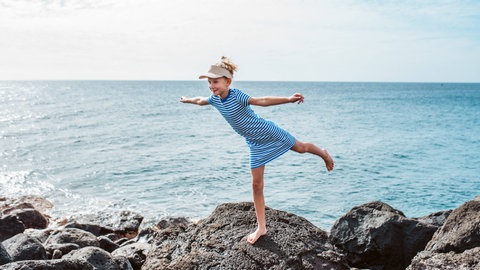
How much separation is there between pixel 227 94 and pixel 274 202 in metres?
11.0

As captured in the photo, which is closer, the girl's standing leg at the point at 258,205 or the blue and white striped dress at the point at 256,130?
the girl's standing leg at the point at 258,205

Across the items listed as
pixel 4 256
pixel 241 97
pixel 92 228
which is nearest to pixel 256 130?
pixel 241 97

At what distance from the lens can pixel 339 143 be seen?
3097 cm

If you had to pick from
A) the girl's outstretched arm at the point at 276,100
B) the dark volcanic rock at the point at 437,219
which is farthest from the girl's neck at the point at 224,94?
the dark volcanic rock at the point at 437,219

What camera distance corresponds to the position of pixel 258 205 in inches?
229

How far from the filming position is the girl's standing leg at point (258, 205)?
5536mm

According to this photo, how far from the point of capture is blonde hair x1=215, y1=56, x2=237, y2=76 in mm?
5812

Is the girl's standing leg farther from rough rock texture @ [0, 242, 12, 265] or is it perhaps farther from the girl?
rough rock texture @ [0, 242, 12, 265]

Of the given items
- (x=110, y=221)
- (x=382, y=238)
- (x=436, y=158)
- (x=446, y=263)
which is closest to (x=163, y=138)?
(x=436, y=158)

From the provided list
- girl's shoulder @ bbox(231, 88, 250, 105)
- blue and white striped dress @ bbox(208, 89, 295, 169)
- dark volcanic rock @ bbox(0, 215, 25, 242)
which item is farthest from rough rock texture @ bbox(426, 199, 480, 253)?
dark volcanic rock @ bbox(0, 215, 25, 242)

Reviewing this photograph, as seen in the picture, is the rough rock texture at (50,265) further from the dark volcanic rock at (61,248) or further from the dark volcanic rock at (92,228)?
the dark volcanic rock at (92,228)

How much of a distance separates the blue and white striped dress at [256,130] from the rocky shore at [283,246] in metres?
0.80

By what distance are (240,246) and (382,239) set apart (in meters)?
2.72

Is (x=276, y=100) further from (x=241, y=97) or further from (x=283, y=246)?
(x=283, y=246)
